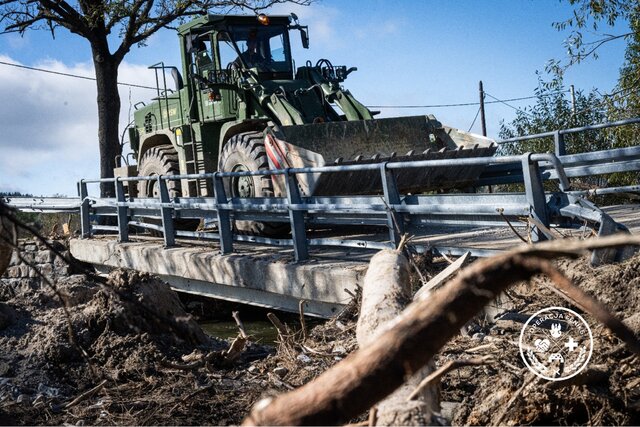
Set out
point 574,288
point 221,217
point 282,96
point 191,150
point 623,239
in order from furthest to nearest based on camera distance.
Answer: point 191,150
point 282,96
point 221,217
point 574,288
point 623,239

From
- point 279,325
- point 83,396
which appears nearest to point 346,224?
point 279,325

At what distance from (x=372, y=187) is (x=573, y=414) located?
6.96 metres

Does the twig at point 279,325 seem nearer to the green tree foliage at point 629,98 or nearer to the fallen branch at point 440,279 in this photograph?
the fallen branch at point 440,279

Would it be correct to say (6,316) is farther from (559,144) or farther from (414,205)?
(559,144)

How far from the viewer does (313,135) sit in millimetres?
11648

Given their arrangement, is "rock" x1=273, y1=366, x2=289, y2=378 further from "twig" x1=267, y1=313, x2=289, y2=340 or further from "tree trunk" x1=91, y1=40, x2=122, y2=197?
"tree trunk" x1=91, y1=40, x2=122, y2=197

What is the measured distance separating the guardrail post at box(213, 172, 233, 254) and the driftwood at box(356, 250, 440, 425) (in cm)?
534

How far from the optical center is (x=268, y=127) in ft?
38.2

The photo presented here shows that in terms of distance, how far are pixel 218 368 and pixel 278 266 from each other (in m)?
2.31

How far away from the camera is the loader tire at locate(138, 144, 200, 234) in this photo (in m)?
14.8

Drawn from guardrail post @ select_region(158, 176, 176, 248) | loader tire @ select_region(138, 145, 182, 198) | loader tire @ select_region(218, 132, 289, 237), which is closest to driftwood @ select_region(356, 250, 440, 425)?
loader tire @ select_region(218, 132, 289, 237)

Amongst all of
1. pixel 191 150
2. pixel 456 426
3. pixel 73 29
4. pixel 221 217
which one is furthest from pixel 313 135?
pixel 73 29

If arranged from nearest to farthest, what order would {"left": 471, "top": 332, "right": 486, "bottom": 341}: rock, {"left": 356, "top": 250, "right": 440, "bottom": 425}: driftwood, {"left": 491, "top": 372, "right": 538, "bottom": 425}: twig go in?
1. {"left": 356, "top": 250, "right": 440, "bottom": 425}: driftwood
2. {"left": 491, "top": 372, "right": 538, "bottom": 425}: twig
3. {"left": 471, "top": 332, "right": 486, "bottom": 341}: rock

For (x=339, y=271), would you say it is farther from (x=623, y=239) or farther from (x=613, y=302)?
(x=623, y=239)
